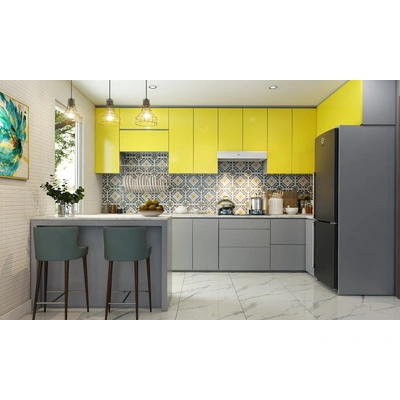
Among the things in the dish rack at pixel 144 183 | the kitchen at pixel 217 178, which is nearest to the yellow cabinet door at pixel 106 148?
the kitchen at pixel 217 178

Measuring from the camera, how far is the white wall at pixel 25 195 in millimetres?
3131

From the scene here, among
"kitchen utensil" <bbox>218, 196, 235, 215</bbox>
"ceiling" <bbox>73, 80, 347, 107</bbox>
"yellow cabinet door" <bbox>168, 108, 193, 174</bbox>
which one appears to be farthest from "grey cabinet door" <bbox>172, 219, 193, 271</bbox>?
"ceiling" <bbox>73, 80, 347, 107</bbox>

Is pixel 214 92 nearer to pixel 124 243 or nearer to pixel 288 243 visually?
pixel 288 243

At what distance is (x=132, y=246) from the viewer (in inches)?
132

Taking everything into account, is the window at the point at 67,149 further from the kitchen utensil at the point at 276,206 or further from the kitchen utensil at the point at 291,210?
the kitchen utensil at the point at 291,210

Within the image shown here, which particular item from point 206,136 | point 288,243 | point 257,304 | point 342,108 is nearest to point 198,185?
point 206,136

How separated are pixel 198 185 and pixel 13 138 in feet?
11.1

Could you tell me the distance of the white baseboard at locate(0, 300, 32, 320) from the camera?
3.16 metres

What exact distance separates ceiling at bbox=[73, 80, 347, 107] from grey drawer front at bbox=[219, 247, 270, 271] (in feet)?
7.58

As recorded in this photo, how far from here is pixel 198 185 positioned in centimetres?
617

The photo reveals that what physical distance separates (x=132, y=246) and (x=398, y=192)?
308 cm
